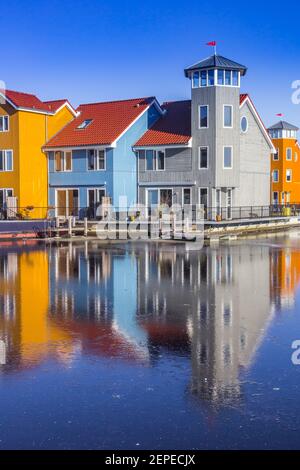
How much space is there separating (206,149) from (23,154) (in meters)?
14.2

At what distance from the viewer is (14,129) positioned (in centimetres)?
4634

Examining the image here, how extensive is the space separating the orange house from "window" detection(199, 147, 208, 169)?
1290 inches

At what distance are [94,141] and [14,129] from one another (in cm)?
651

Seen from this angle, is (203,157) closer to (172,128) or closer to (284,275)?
(172,128)

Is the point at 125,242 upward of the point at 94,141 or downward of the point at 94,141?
downward

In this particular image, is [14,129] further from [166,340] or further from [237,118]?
[166,340]

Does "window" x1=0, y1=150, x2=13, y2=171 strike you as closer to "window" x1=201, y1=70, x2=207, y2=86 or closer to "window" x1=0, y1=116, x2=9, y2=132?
"window" x1=0, y1=116, x2=9, y2=132

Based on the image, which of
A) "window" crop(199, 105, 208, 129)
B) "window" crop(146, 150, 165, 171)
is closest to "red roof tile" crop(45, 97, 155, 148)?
"window" crop(146, 150, 165, 171)

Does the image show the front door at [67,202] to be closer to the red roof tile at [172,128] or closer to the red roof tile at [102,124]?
the red roof tile at [102,124]

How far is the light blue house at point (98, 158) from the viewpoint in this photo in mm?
44875

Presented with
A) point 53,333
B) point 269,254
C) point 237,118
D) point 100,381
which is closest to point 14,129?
point 237,118

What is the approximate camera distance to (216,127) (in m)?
43.3

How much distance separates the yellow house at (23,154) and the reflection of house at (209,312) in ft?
80.2

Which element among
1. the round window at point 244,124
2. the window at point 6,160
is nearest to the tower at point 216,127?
the round window at point 244,124
